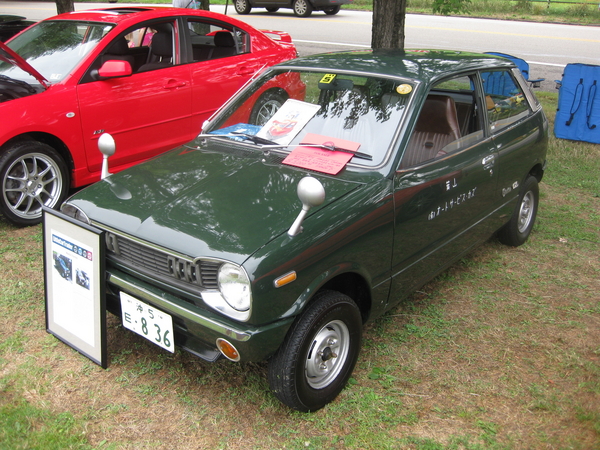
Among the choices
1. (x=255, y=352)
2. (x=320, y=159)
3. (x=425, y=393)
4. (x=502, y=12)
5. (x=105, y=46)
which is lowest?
(x=425, y=393)

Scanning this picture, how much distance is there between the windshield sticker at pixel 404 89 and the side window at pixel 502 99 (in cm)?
97

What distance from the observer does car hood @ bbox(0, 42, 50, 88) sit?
4.92 metres

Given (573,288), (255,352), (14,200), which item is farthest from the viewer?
(14,200)

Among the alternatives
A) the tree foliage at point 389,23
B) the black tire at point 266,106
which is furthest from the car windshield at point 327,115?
the tree foliage at point 389,23

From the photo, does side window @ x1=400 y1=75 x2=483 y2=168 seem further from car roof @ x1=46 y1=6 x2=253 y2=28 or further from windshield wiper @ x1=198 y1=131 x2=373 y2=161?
car roof @ x1=46 y1=6 x2=253 y2=28

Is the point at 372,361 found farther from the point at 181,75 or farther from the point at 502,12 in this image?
the point at 502,12

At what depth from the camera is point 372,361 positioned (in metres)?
3.41

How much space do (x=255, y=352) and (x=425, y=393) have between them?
113 centimetres

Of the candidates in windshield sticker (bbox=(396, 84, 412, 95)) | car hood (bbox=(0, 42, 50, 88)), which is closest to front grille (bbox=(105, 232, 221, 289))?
windshield sticker (bbox=(396, 84, 412, 95))

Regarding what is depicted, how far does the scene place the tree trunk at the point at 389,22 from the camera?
7.61 meters

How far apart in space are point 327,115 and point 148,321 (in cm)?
166

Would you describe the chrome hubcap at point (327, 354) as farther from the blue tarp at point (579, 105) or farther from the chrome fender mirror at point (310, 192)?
the blue tarp at point (579, 105)

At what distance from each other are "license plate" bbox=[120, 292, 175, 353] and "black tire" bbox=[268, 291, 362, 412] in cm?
53

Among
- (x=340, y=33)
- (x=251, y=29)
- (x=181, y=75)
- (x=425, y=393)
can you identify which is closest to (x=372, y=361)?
(x=425, y=393)
